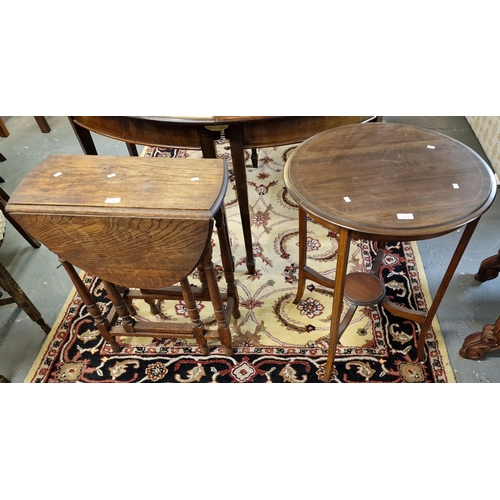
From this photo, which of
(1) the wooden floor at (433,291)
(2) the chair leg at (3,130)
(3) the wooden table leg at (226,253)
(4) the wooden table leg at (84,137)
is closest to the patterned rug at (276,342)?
(1) the wooden floor at (433,291)

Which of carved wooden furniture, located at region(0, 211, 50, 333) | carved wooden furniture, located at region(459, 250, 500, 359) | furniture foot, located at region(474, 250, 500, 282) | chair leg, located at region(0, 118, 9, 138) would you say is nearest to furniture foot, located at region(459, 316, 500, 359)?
carved wooden furniture, located at region(459, 250, 500, 359)

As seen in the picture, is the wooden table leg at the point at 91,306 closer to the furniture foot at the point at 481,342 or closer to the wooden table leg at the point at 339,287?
the wooden table leg at the point at 339,287

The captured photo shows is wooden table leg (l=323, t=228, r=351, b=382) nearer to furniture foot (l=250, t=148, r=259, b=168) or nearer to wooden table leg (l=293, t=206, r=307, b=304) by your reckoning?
wooden table leg (l=293, t=206, r=307, b=304)

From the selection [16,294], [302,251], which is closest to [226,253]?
[302,251]

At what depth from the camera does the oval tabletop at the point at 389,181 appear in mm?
920

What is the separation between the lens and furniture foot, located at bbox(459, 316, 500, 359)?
53.1 inches

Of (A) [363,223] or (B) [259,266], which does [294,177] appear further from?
(B) [259,266]

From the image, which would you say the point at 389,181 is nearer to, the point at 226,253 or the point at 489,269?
the point at 226,253

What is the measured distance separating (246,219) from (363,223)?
0.72 m

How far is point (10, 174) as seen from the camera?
2436mm

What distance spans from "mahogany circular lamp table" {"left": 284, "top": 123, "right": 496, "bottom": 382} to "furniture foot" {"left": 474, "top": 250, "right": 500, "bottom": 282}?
53cm

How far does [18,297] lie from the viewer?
1470 millimetres

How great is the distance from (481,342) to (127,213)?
1283 millimetres

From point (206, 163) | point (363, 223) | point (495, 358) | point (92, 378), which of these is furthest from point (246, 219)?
point (495, 358)
